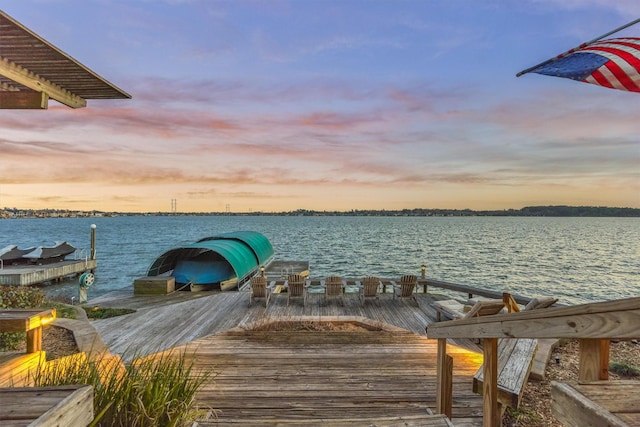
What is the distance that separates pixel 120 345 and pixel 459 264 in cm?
2797

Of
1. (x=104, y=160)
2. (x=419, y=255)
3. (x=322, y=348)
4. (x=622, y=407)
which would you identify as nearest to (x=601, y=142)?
(x=419, y=255)

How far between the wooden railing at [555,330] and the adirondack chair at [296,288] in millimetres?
7603

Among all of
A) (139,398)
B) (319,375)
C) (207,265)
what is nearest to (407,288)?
(319,375)

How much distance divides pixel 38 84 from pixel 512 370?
4814 millimetres

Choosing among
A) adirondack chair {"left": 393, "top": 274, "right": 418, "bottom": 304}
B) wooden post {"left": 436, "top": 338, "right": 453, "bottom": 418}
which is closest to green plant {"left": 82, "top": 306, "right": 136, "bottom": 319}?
adirondack chair {"left": 393, "top": 274, "right": 418, "bottom": 304}

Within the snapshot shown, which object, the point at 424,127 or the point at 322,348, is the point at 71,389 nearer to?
the point at 322,348

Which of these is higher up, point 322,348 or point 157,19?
point 157,19

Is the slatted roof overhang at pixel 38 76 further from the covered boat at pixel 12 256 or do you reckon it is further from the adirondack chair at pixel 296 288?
the covered boat at pixel 12 256

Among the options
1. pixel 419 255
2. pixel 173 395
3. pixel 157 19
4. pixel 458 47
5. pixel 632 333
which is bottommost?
pixel 419 255

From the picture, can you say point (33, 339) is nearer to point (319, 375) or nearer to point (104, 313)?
point (319, 375)

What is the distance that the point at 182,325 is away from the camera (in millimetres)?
7684

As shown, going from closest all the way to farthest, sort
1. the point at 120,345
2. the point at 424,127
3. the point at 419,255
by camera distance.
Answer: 1. the point at 120,345
2. the point at 424,127
3. the point at 419,255

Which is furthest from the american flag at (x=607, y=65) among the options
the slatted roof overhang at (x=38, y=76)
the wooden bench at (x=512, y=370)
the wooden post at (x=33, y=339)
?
the wooden post at (x=33, y=339)

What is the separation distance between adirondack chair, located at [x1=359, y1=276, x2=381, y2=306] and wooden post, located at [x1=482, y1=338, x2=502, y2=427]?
7708 mm
